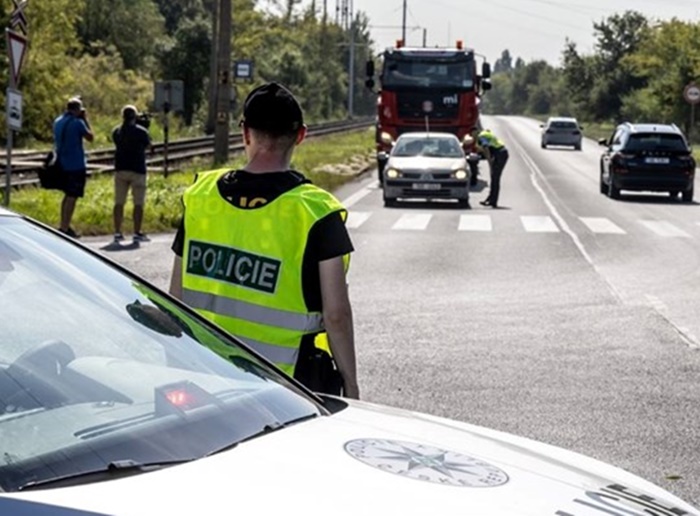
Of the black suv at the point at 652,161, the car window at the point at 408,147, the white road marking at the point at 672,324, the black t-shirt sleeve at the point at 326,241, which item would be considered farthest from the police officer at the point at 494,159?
the black t-shirt sleeve at the point at 326,241

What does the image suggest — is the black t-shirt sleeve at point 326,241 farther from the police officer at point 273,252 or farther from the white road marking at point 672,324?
the white road marking at point 672,324

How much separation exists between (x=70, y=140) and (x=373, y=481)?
1678cm

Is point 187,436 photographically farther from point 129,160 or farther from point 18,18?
point 18,18

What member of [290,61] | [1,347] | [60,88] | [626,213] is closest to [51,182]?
[626,213]

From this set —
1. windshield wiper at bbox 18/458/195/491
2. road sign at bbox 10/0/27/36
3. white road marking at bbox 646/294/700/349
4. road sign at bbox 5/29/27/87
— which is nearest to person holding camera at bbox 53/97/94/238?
road sign at bbox 5/29/27/87

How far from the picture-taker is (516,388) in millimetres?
10383

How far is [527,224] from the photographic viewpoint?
26.1 meters

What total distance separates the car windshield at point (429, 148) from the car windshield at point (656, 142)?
4222 millimetres

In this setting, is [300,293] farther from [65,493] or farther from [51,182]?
[51,182]

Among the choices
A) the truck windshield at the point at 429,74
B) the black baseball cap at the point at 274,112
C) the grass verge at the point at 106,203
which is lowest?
the grass verge at the point at 106,203

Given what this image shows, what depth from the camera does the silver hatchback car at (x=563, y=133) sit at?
250 ft

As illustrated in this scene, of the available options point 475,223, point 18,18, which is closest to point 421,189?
point 475,223

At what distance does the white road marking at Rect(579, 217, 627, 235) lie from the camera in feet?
81.9

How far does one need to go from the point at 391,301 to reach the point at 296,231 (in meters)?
10.1
